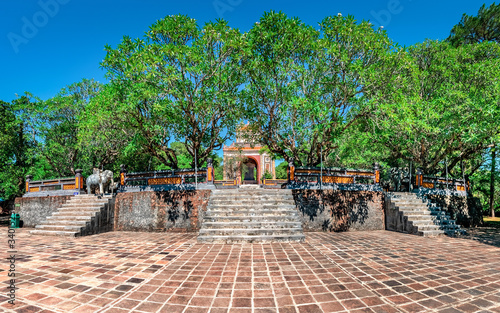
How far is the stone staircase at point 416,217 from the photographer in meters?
9.04

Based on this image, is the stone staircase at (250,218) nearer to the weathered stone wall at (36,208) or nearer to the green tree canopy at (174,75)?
the green tree canopy at (174,75)

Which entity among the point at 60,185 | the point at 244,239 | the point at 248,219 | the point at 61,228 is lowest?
the point at 244,239

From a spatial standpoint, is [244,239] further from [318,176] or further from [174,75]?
[174,75]

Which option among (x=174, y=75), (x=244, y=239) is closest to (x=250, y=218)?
(x=244, y=239)

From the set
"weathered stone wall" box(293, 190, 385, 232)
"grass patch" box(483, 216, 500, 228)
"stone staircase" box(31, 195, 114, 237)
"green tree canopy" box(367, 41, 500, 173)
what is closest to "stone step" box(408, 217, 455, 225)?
"weathered stone wall" box(293, 190, 385, 232)

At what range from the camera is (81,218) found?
944cm

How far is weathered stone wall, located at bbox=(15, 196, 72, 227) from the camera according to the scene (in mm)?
11633

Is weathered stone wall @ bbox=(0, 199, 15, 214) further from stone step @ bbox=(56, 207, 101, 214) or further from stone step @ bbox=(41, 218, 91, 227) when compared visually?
stone step @ bbox=(41, 218, 91, 227)

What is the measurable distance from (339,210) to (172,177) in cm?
763

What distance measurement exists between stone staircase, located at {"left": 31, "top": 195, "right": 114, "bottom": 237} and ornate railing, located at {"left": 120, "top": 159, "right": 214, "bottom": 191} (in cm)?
120

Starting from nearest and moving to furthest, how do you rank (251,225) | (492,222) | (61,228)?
(251,225), (61,228), (492,222)

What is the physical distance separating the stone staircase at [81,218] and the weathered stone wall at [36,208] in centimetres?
127

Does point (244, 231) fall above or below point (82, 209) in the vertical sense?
below

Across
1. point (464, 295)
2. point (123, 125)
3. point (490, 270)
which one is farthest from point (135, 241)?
point (490, 270)
